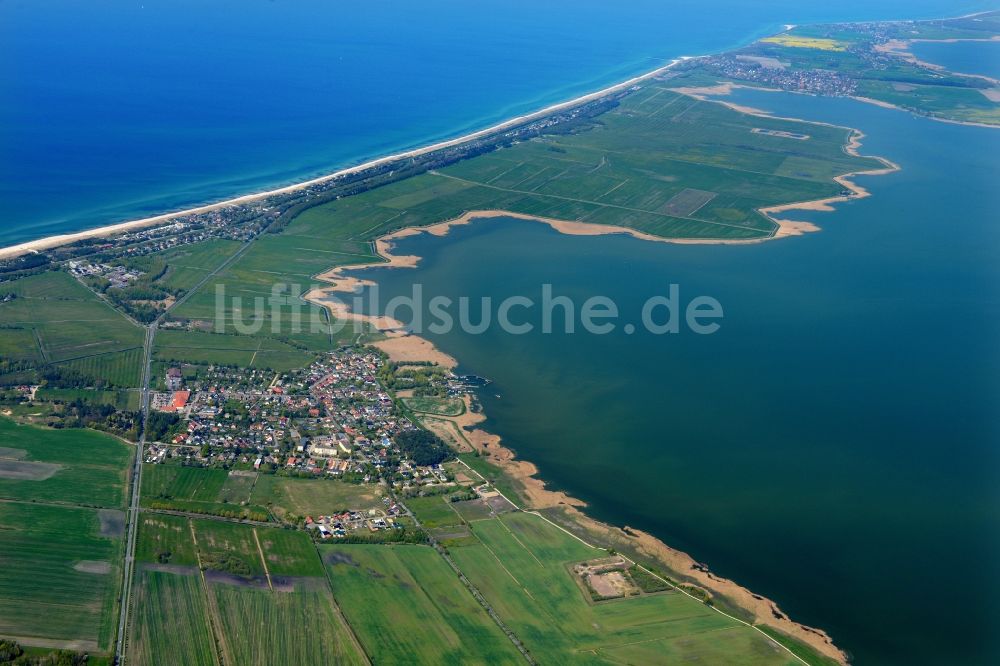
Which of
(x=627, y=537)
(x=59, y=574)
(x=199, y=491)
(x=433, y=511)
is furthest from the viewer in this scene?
(x=199, y=491)

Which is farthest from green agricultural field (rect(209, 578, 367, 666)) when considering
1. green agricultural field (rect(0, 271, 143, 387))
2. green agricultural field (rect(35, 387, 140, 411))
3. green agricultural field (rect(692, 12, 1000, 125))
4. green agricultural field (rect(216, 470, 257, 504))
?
green agricultural field (rect(692, 12, 1000, 125))

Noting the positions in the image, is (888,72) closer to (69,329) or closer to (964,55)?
(964,55)

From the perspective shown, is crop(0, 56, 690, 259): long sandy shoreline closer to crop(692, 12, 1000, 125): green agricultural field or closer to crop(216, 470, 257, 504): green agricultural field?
crop(692, 12, 1000, 125): green agricultural field

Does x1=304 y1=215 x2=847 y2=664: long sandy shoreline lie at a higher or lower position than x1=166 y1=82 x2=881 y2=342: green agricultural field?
lower

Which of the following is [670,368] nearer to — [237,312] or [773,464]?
[773,464]

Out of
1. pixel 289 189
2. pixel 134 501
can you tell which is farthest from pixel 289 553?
pixel 289 189

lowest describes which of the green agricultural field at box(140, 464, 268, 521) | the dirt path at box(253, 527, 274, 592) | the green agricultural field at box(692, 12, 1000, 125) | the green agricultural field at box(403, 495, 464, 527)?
the dirt path at box(253, 527, 274, 592)

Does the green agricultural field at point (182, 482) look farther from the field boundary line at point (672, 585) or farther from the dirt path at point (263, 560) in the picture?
the field boundary line at point (672, 585)
